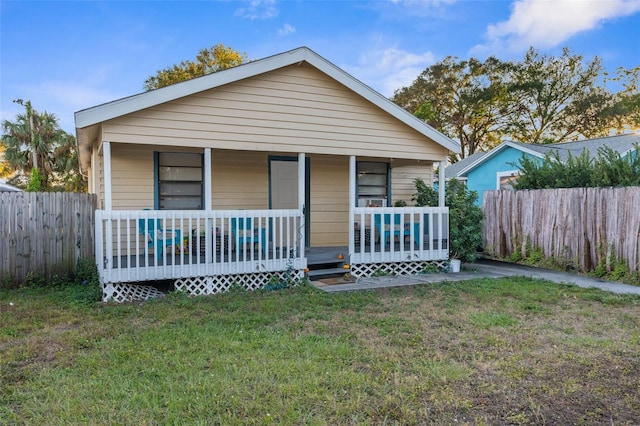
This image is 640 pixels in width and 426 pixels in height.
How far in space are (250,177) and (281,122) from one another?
1634mm

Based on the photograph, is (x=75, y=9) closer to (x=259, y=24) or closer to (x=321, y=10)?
(x=259, y=24)

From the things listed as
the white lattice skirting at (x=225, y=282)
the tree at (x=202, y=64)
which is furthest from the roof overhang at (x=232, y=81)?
the tree at (x=202, y=64)

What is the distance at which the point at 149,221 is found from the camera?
6.47 metres

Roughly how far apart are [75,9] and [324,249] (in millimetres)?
8873

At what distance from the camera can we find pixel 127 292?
6070mm

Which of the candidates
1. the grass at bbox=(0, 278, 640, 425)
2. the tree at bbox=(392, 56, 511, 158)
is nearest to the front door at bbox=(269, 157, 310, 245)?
the grass at bbox=(0, 278, 640, 425)

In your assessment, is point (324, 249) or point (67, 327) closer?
Answer: point (67, 327)

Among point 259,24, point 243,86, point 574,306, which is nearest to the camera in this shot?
point 574,306

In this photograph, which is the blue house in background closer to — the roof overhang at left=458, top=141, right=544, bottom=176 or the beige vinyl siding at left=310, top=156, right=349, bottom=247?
the roof overhang at left=458, top=141, right=544, bottom=176

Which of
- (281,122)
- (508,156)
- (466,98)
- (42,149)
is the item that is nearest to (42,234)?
(281,122)

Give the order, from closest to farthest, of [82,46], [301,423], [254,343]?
[301,423] < [254,343] < [82,46]

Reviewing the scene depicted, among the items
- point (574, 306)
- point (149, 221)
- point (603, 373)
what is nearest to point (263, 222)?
point (149, 221)

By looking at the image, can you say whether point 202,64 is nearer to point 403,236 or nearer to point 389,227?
point 389,227

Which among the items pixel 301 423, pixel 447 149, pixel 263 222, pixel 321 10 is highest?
pixel 321 10
